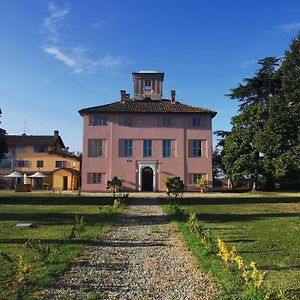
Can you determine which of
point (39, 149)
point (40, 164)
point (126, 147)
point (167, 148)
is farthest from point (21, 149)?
point (167, 148)

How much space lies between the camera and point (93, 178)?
46344mm

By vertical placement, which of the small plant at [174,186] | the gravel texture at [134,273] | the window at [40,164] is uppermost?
the window at [40,164]

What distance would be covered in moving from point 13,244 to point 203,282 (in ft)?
17.4

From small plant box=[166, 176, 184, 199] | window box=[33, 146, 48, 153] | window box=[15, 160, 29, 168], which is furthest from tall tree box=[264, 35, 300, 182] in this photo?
window box=[15, 160, 29, 168]

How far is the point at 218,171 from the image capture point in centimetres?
6888

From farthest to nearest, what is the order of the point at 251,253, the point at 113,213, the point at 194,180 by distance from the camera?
the point at 194,180
the point at 113,213
the point at 251,253

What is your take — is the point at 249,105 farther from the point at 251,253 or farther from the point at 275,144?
the point at 251,253

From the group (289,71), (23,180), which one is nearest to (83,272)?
(289,71)

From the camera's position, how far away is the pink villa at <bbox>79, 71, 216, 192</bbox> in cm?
4616

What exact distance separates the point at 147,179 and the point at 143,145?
4213 millimetres

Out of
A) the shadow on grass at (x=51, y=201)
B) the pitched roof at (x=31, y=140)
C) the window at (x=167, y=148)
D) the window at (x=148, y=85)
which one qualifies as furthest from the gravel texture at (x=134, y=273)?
the pitched roof at (x=31, y=140)

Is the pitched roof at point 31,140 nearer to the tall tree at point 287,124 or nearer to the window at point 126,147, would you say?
the window at point 126,147

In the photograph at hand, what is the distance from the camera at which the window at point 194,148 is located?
46750mm

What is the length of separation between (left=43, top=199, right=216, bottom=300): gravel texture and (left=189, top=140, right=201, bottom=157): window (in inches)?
1397
